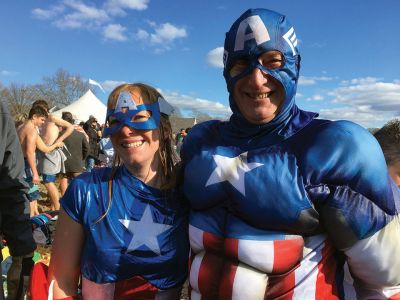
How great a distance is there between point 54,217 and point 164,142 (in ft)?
13.5

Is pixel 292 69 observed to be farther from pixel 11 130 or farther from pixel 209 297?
pixel 11 130

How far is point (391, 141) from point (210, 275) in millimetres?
1581

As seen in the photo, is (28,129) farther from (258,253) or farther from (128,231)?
(258,253)

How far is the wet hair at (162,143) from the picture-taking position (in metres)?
1.72

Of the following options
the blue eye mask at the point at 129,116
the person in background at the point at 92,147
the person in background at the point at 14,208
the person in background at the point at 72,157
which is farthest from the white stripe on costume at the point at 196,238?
the person in background at the point at 92,147

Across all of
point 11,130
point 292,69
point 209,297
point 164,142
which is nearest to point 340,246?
point 209,297

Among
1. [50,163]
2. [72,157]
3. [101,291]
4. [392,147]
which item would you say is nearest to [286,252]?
[101,291]

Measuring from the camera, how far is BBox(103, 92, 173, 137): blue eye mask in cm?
168

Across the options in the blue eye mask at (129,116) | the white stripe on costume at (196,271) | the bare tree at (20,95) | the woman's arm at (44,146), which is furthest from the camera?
the bare tree at (20,95)

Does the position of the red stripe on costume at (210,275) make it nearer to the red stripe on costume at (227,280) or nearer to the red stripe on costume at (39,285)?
the red stripe on costume at (227,280)

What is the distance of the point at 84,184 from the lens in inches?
64.3

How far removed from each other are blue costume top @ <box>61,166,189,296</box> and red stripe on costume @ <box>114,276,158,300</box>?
0.06ft

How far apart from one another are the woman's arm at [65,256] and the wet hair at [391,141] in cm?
181

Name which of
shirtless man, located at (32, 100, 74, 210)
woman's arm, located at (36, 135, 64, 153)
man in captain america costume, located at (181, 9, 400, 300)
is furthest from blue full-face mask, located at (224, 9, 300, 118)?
shirtless man, located at (32, 100, 74, 210)
